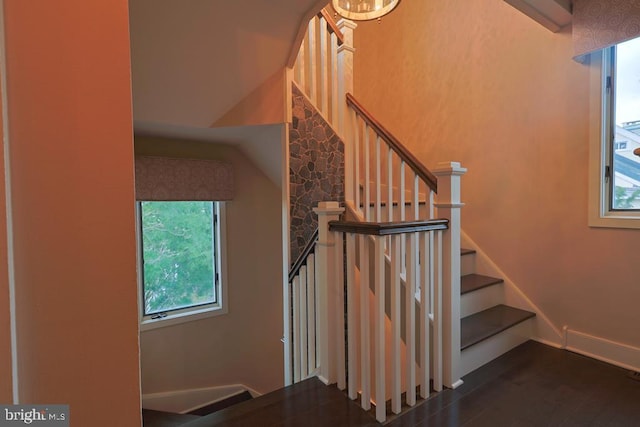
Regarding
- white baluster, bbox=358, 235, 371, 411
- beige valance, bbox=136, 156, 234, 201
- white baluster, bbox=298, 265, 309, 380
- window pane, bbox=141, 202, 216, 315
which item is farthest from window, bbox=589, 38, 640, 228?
window pane, bbox=141, 202, 216, 315

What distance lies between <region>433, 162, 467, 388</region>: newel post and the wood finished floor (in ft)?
0.50

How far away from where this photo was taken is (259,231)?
12.3ft

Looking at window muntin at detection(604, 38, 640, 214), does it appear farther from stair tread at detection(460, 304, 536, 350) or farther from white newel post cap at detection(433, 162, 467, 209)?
white newel post cap at detection(433, 162, 467, 209)

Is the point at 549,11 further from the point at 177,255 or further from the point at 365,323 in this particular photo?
the point at 177,255

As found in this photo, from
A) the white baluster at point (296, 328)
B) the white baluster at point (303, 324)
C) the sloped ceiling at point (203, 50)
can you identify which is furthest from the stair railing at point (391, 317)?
the sloped ceiling at point (203, 50)

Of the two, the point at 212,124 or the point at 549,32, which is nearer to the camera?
the point at 549,32

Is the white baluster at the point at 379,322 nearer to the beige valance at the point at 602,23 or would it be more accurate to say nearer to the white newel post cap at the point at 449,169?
the white newel post cap at the point at 449,169

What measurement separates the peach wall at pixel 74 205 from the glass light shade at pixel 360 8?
140 centimetres

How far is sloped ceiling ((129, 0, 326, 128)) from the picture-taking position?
1.78 m

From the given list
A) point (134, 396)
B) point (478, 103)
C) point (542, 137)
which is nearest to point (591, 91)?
point (542, 137)

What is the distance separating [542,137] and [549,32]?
739mm

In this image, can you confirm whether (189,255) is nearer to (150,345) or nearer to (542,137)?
(150,345)

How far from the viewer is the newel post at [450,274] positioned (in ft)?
5.82

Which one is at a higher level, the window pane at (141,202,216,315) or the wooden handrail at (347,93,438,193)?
the wooden handrail at (347,93,438,193)
